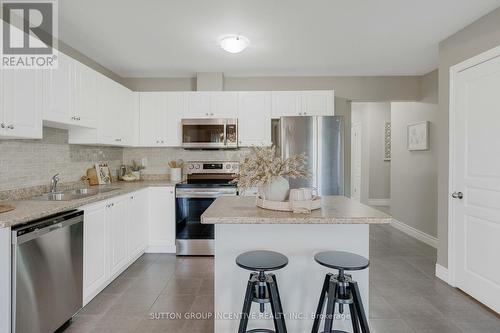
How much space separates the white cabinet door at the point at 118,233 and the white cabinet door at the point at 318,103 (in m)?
2.61

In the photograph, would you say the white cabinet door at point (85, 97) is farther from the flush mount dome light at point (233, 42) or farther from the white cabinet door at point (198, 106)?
Result: the flush mount dome light at point (233, 42)

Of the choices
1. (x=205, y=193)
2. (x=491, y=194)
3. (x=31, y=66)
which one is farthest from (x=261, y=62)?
(x=491, y=194)

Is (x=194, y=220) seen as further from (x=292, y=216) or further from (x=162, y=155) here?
(x=292, y=216)

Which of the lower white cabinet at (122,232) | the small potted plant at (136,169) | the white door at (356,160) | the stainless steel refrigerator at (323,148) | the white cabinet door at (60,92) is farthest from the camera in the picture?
the white door at (356,160)

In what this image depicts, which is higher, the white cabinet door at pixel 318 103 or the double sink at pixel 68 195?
the white cabinet door at pixel 318 103

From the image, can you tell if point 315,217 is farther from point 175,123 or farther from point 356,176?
point 356,176

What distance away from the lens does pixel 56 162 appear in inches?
115

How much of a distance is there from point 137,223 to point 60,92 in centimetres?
169

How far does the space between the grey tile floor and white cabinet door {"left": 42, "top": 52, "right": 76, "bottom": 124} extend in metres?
1.65

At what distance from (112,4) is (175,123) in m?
1.87

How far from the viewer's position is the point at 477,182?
255cm

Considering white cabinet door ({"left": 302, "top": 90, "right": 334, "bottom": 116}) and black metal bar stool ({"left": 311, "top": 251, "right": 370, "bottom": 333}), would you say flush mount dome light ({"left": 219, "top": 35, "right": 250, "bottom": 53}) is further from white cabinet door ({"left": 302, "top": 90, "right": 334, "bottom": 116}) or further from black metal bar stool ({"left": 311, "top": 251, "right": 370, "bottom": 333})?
black metal bar stool ({"left": 311, "top": 251, "right": 370, "bottom": 333})

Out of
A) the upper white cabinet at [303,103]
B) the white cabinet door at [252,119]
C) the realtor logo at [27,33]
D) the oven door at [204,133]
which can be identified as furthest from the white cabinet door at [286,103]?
the realtor logo at [27,33]

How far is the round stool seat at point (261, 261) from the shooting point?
1.53m
